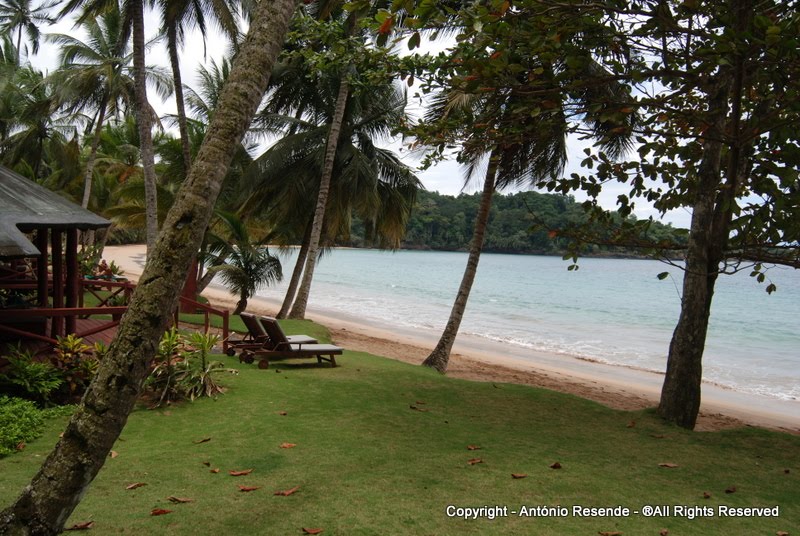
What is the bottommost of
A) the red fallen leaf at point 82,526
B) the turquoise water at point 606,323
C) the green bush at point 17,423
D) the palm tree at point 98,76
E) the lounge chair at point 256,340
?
the turquoise water at point 606,323

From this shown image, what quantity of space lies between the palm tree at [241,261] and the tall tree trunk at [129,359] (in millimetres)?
14035

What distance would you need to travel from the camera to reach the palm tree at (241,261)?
681 inches

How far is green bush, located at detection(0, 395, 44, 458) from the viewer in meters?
5.43

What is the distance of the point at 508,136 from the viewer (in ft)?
25.9

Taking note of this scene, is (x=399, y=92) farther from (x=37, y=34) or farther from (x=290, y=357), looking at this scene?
(x=37, y=34)

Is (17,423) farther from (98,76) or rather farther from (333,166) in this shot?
(98,76)

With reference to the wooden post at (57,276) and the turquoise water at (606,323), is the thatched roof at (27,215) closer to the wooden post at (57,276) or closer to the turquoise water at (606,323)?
the wooden post at (57,276)

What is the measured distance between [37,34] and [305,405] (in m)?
35.3

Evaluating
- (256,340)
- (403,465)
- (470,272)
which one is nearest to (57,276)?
(256,340)

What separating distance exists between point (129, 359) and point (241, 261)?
1495cm

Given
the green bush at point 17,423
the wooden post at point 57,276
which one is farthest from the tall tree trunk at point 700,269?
the wooden post at point 57,276

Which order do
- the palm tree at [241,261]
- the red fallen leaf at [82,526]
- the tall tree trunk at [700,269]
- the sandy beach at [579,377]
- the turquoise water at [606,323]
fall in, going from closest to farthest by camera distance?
the red fallen leaf at [82,526]
the tall tree trunk at [700,269]
the sandy beach at [579,377]
the palm tree at [241,261]
the turquoise water at [606,323]

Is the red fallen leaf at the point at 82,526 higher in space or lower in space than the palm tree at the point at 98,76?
lower

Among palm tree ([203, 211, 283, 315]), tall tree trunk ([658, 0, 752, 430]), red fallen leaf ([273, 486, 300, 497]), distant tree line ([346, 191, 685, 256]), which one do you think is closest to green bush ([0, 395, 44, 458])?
red fallen leaf ([273, 486, 300, 497])
